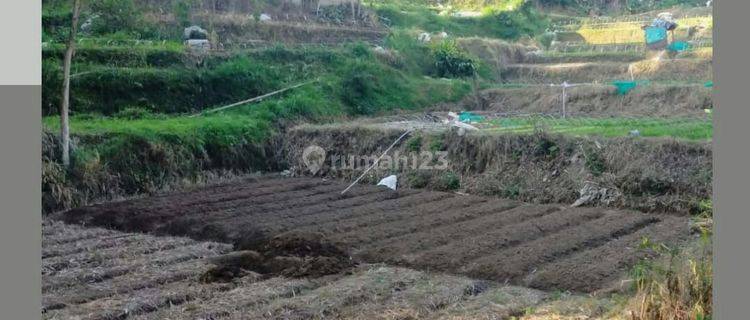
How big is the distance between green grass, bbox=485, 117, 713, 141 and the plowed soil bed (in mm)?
2056

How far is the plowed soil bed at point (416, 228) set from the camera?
8328mm

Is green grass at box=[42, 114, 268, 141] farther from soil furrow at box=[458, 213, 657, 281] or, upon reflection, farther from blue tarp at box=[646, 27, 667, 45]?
blue tarp at box=[646, 27, 667, 45]

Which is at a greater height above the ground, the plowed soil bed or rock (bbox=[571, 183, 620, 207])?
rock (bbox=[571, 183, 620, 207])

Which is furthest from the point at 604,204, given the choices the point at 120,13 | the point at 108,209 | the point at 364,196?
the point at 120,13

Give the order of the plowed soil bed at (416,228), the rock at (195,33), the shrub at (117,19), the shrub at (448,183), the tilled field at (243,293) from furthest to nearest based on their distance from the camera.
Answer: the rock at (195,33)
the shrub at (117,19)
the shrub at (448,183)
the plowed soil bed at (416,228)
the tilled field at (243,293)

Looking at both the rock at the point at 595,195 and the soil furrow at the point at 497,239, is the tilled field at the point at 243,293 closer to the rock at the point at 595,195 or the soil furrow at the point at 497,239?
the soil furrow at the point at 497,239

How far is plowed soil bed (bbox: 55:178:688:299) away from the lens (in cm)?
833

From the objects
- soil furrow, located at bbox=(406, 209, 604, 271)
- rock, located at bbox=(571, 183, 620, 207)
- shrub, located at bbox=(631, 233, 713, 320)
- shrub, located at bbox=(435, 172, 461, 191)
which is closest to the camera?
shrub, located at bbox=(631, 233, 713, 320)

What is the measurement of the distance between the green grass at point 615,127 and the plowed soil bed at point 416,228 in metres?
2.06

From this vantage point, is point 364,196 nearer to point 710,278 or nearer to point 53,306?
point 53,306

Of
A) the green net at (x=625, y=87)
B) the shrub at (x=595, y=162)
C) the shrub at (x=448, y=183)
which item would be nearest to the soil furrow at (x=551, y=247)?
the shrub at (x=595, y=162)

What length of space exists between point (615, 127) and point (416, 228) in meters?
5.49

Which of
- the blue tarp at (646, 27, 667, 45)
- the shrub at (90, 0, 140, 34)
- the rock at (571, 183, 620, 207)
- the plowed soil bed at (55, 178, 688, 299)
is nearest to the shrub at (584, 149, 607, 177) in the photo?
the rock at (571, 183, 620, 207)

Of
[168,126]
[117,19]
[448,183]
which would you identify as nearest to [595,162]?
[448,183]
